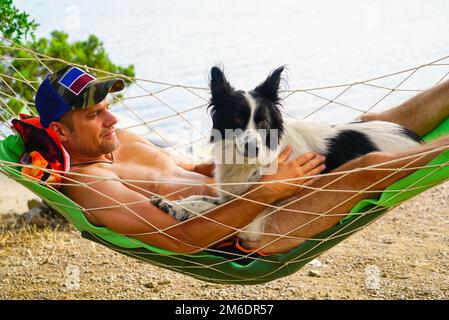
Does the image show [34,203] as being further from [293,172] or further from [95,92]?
[293,172]

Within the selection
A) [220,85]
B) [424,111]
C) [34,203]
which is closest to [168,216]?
[220,85]

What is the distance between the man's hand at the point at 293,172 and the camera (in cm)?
196

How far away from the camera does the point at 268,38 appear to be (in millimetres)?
9594

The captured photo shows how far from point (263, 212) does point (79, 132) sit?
0.72m

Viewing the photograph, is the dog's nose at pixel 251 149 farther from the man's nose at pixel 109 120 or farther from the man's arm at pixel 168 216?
the man's nose at pixel 109 120

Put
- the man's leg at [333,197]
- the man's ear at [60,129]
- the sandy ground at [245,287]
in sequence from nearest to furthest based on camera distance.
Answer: the man's leg at [333,197], the man's ear at [60,129], the sandy ground at [245,287]

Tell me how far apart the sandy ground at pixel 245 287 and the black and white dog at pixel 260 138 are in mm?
1044

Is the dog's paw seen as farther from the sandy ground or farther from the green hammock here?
the sandy ground

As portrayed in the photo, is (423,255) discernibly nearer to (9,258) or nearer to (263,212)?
(263,212)

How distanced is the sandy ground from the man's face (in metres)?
1.14

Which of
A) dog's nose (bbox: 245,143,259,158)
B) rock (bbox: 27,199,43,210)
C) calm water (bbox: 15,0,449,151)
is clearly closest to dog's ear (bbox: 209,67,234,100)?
dog's nose (bbox: 245,143,259,158)

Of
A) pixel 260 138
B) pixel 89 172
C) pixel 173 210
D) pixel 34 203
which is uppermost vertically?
pixel 260 138

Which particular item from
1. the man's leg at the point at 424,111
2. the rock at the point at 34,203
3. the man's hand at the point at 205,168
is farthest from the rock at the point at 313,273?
the rock at the point at 34,203

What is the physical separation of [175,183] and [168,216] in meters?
0.23
